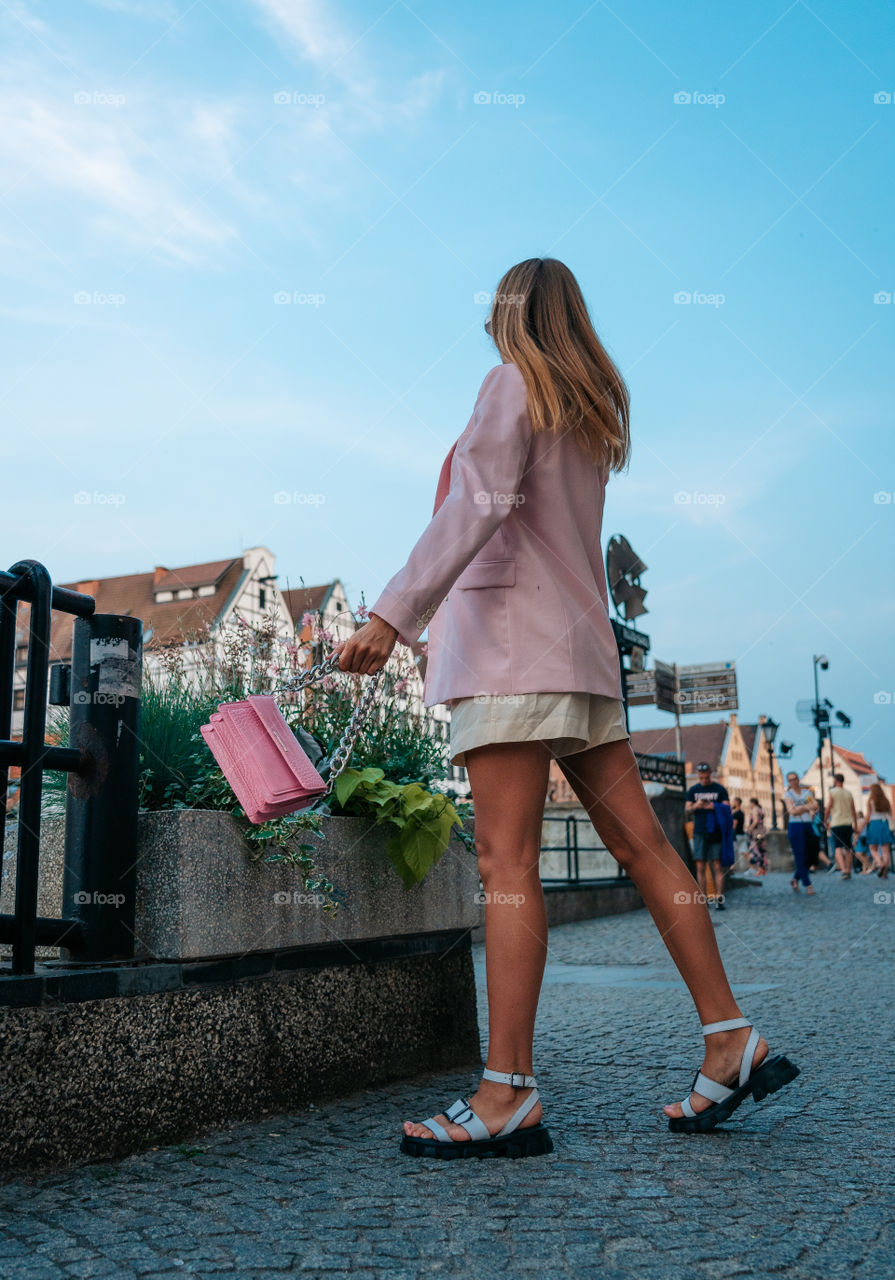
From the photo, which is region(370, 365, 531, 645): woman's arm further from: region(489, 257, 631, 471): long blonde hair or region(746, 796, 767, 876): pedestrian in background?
region(746, 796, 767, 876): pedestrian in background

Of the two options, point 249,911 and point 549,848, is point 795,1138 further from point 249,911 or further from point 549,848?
point 549,848

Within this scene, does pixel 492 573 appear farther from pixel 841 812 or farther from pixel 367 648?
pixel 841 812

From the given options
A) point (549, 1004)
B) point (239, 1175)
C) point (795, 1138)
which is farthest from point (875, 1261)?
point (549, 1004)

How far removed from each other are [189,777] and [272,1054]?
31.6 inches

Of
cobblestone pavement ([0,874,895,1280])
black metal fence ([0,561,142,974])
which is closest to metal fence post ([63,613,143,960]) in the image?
black metal fence ([0,561,142,974])

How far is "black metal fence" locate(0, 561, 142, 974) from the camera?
106 inches

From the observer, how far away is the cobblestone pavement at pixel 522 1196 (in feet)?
6.67

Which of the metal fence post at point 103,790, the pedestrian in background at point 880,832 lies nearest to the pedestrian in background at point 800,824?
the pedestrian in background at point 880,832

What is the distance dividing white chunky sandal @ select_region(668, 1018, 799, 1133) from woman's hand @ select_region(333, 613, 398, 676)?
122cm

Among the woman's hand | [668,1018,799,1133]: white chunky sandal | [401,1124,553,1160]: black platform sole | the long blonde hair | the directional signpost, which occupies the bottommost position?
[401,1124,553,1160]: black platform sole

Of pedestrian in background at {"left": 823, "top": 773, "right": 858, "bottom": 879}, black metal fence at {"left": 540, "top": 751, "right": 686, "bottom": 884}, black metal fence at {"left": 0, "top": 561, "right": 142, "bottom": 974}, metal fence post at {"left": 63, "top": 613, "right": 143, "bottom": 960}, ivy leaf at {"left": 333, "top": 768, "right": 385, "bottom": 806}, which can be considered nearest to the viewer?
black metal fence at {"left": 0, "top": 561, "right": 142, "bottom": 974}

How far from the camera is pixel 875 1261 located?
2.03 meters

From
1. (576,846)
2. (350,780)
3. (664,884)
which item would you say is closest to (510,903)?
(664,884)

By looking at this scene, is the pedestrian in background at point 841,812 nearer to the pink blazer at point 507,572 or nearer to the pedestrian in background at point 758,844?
the pedestrian in background at point 758,844
